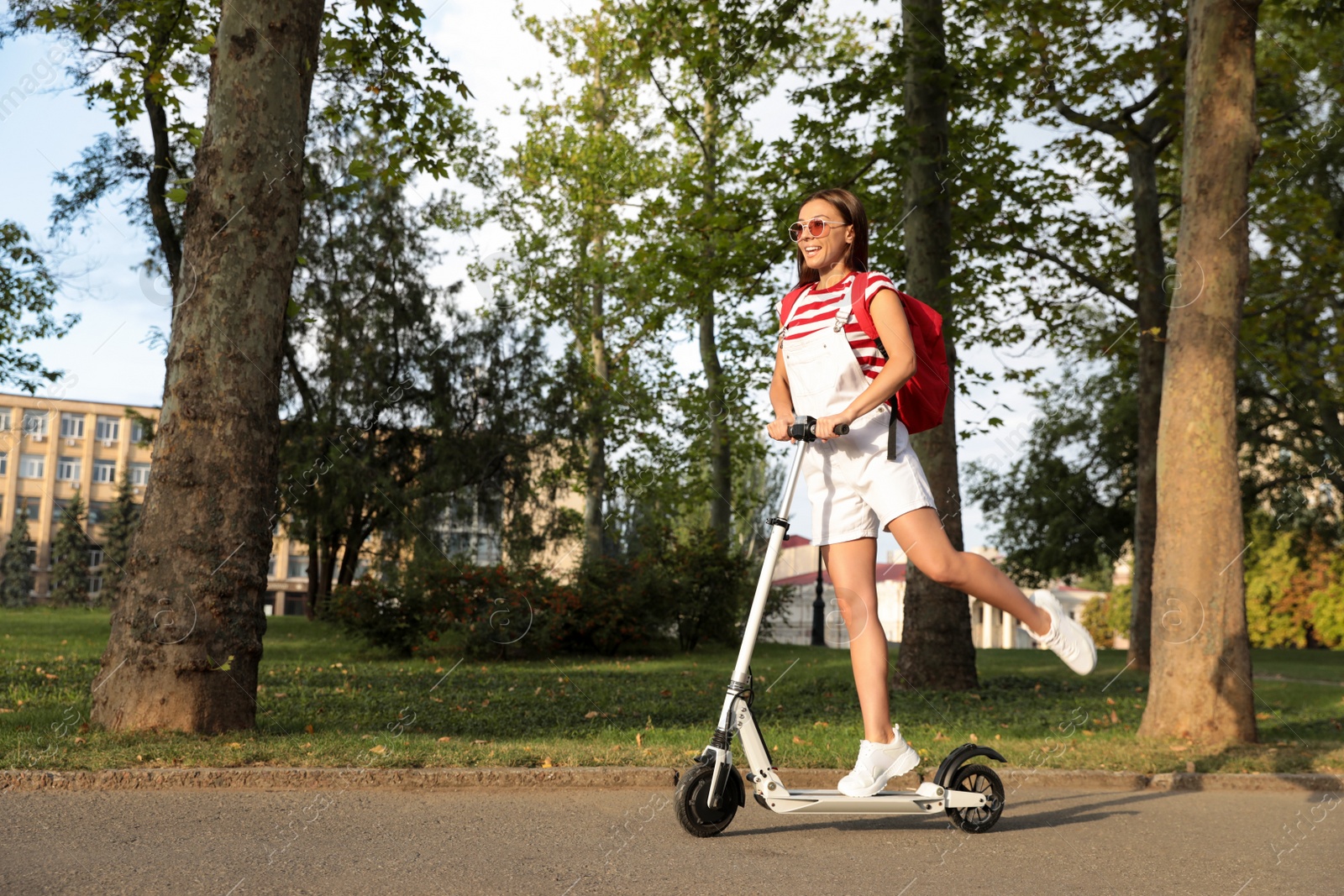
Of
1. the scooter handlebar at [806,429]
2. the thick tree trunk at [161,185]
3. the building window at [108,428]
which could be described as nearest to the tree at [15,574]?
the building window at [108,428]

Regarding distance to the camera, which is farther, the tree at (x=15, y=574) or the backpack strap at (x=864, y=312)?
the tree at (x=15, y=574)

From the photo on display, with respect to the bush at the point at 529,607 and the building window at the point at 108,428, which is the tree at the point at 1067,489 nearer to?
the bush at the point at 529,607

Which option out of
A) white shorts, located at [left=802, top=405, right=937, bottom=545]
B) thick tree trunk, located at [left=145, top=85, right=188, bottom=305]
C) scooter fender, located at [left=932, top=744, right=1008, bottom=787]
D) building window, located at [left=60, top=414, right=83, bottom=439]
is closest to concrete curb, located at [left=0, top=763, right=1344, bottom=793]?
scooter fender, located at [left=932, top=744, right=1008, bottom=787]

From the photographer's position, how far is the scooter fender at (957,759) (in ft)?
14.9

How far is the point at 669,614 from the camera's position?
20031mm

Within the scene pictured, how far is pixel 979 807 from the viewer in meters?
4.71

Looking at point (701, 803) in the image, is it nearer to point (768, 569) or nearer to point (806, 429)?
point (768, 569)

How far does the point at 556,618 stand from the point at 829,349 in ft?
44.5

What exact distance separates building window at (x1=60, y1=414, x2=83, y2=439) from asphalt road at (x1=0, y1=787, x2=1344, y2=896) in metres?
91.8

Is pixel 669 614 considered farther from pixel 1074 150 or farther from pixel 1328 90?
pixel 1328 90

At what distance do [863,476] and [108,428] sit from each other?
3778 inches

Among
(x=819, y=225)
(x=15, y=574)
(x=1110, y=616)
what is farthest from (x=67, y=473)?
(x=819, y=225)

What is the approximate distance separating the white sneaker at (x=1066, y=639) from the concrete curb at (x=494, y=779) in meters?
1.20

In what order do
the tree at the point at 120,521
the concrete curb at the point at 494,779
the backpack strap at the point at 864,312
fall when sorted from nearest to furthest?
the backpack strap at the point at 864,312 → the concrete curb at the point at 494,779 → the tree at the point at 120,521
